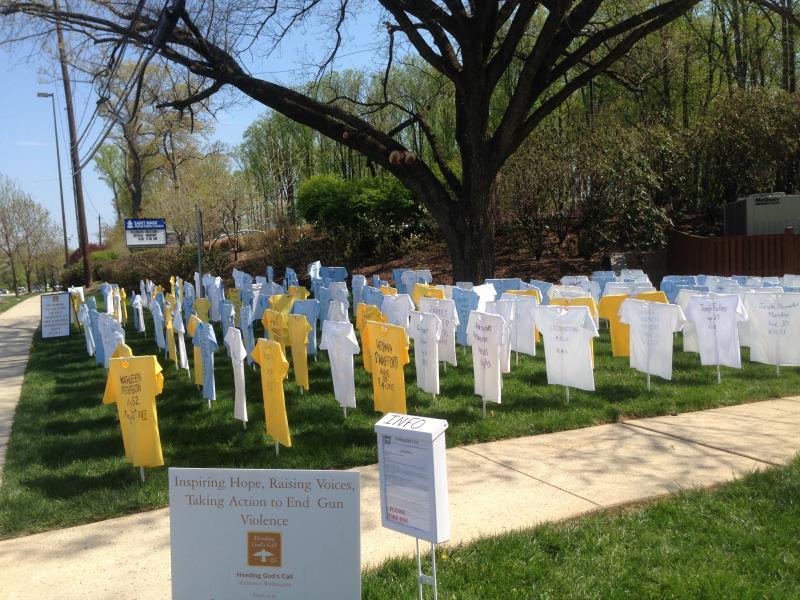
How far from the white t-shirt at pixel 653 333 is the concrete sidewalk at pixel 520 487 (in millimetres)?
860

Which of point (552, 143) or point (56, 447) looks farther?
point (552, 143)

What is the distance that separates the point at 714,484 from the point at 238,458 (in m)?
3.96

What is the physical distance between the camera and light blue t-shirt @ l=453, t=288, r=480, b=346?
1049 cm

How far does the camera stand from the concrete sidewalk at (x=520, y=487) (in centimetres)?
467

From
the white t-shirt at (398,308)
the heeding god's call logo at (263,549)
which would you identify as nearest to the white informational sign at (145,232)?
the white t-shirt at (398,308)

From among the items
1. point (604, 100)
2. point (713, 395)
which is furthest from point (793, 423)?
point (604, 100)

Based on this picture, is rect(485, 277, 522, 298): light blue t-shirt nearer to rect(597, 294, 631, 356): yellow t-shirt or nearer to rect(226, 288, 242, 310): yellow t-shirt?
rect(597, 294, 631, 356): yellow t-shirt

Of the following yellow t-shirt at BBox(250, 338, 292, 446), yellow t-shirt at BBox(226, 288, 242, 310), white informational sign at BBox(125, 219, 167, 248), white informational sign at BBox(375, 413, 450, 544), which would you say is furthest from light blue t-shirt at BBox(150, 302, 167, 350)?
white informational sign at BBox(375, 413, 450, 544)

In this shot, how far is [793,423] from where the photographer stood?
739cm

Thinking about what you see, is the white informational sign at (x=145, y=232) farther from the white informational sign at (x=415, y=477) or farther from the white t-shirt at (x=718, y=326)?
the white informational sign at (x=415, y=477)

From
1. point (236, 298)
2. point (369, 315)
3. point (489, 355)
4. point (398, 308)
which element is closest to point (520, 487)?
point (489, 355)

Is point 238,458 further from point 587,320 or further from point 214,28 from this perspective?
point 214,28

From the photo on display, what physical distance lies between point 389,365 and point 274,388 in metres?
1.26

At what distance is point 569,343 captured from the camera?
8.30m
